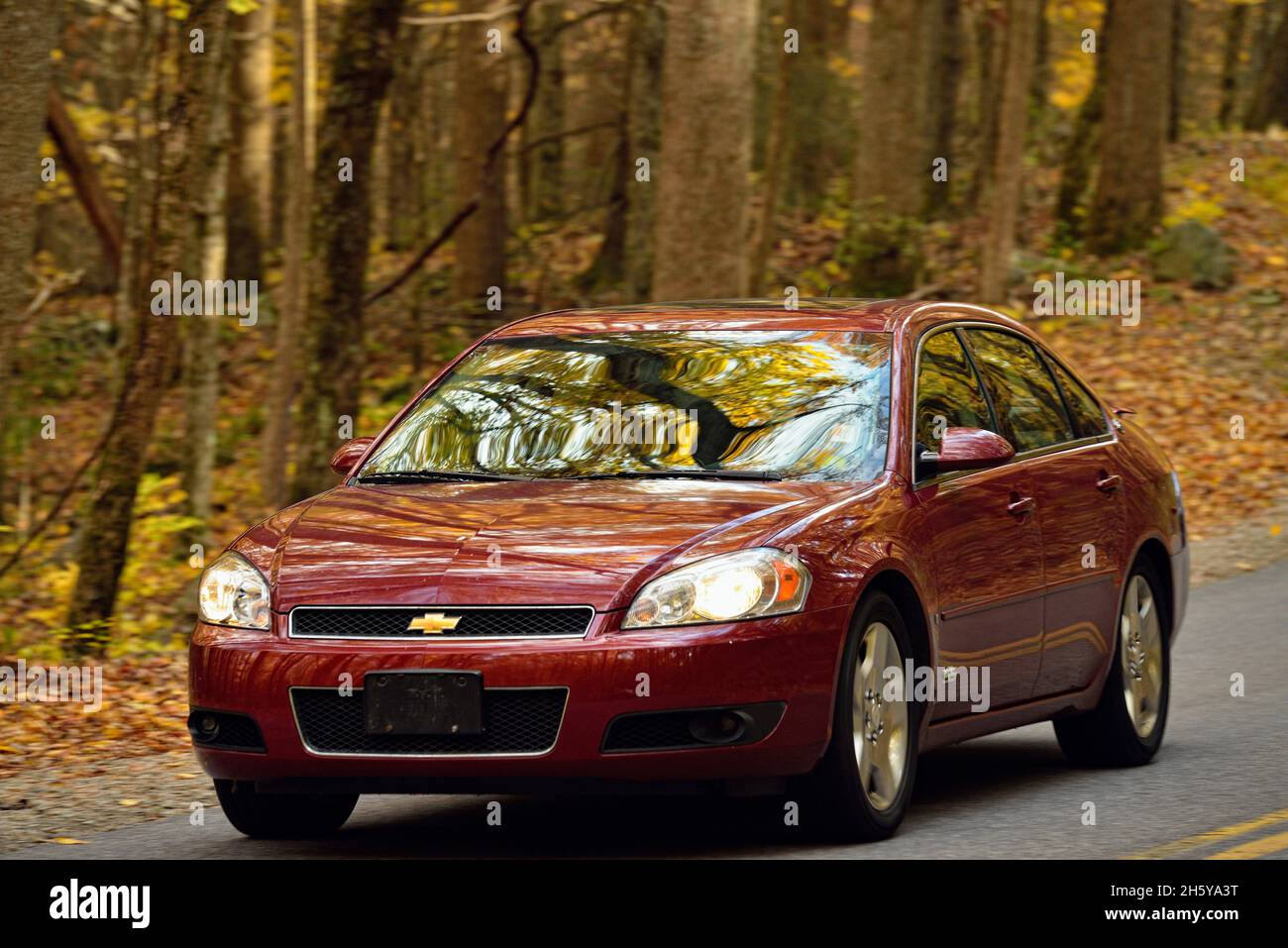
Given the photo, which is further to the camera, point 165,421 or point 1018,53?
point 165,421

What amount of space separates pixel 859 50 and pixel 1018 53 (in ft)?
114

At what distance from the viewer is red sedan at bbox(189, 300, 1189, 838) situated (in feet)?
19.1

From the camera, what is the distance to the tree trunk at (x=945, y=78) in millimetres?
31953

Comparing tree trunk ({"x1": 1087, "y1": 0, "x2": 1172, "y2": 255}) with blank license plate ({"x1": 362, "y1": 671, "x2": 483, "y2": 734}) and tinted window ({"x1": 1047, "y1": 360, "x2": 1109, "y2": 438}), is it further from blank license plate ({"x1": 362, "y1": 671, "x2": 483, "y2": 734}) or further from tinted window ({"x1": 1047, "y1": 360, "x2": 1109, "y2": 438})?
blank license plate ({"x1": 362, "y1": 671, "x2": 483, "y2": 734})

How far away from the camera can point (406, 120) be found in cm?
3275

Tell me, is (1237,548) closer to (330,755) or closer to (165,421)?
(330,755)

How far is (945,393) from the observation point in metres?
7.46

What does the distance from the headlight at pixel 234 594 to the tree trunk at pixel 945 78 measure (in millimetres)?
25979

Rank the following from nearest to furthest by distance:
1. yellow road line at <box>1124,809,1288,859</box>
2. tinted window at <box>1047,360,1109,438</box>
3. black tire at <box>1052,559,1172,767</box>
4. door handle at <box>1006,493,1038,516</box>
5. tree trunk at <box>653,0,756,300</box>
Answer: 1. yellow road line at <box>1124,809,1288,859</box>
2. door handle at <box>1006,493,1038,516</box>
3. black tire at <box>1052,559,1172,767</box>
4. tinted window at <box>1047,360,1109,438</box>
5. tree trunk at <box>653,0,756,300</box>

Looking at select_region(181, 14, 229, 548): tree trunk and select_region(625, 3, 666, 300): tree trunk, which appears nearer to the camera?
select_region(181, 14, 229, 548): tree trunk

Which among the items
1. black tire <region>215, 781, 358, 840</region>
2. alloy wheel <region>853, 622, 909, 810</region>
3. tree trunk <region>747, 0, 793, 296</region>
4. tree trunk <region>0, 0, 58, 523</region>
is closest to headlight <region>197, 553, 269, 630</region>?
black tire <region>215, 781, 358, 840</region>

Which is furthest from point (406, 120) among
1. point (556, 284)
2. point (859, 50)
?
point (859, 50)

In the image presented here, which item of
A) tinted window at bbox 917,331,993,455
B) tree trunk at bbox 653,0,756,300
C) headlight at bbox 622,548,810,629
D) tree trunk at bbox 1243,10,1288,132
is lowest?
headlight at bbox 622,548,810,629

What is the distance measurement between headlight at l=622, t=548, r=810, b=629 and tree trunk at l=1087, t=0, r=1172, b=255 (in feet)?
63.9
